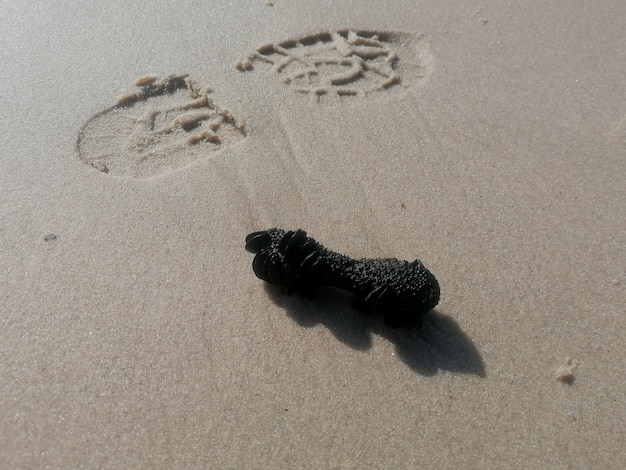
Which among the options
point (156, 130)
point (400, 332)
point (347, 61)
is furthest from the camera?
point (347, 61)

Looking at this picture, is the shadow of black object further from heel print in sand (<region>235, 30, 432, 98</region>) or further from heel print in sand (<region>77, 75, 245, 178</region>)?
heel print in sand (<region>235, 30, 432, 98</region>)

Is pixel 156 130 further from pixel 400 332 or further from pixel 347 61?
pixel 400 332

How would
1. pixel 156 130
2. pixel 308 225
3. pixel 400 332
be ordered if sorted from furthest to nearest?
pixel 156 130 → pixel 308 225 → pixel 400 332

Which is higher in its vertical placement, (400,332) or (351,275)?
(351,275)

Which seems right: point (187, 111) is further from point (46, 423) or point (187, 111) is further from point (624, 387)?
point (624, 387)

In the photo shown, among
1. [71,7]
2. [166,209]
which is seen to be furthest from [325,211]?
[71,7]

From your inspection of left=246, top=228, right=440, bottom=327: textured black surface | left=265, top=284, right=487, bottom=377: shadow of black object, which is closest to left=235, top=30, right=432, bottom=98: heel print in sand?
left=246, top=228, right=440, bottom=327: textured black surface

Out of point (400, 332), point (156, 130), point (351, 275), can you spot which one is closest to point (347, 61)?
point (156, 130)
